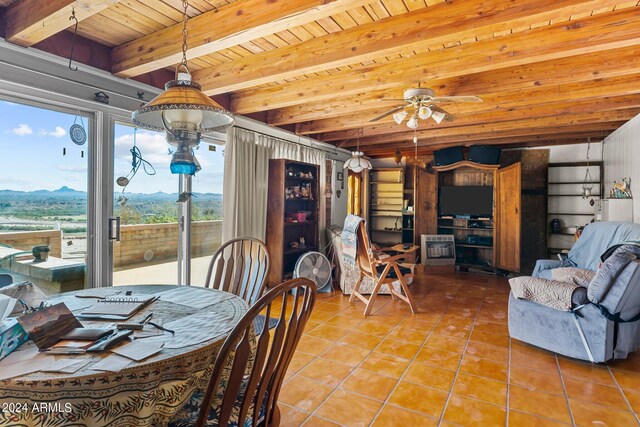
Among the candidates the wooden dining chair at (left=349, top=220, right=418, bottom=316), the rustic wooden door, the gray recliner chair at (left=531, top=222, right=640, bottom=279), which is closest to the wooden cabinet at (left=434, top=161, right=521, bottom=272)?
the rustic wooden door

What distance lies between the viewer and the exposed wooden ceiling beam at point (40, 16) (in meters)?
1.79

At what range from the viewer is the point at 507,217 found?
18.3ft

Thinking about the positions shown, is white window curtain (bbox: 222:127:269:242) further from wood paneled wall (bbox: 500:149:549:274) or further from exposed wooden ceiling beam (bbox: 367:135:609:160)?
wood paneled wall (bbox: 500:149:549:274)

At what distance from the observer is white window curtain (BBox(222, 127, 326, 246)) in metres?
3.85

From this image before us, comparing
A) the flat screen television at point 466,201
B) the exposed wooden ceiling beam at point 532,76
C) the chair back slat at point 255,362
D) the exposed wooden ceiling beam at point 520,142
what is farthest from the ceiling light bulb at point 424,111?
the flat screen television at point 466,201

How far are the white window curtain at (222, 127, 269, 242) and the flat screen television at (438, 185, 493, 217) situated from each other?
3.65 metres

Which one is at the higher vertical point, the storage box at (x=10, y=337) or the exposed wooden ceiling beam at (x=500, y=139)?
the exposed wooden ceiling beam at (x=500, y=139)

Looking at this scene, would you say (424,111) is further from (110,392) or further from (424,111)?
(110,392)

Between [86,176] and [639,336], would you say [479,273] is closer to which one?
[639,336]

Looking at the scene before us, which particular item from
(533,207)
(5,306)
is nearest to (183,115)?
(5,306)

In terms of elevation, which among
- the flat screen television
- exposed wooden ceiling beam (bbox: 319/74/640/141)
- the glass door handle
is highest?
exposed wooden ceiling beam (bbox: 319/74/640/141)

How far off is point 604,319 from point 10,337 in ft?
11.1

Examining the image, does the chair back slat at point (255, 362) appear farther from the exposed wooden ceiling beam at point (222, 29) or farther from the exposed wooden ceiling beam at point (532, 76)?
the exposed wooden ceiling beam at point (532, 76)

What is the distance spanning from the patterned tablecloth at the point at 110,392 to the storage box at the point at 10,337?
21 centimetres
